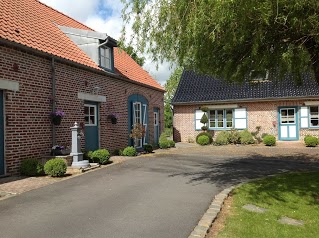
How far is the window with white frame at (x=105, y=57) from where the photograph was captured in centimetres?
1423

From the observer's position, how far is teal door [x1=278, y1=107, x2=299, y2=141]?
69.4ft

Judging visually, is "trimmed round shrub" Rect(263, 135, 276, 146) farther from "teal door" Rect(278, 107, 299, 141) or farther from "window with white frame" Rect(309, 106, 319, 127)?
"window with white frame" Rect(309, 106, 319, 127)

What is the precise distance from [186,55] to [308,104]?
16.3 meters

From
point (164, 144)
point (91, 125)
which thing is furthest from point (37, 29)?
point (164, 144)

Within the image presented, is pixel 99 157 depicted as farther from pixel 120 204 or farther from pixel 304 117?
pixel 304 117

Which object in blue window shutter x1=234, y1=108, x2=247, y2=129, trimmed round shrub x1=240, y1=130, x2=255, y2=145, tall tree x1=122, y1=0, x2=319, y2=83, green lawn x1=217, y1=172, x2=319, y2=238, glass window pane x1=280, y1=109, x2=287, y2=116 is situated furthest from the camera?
blue window shutter x1=234, y1=108, x2=247, y2=129

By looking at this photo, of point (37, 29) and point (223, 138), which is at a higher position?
point (37, 29)

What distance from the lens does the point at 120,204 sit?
6.09 m

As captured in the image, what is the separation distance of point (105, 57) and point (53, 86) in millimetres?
4367

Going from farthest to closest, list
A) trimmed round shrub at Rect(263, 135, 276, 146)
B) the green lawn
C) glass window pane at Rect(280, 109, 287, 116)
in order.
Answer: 1. glass window pane at Rect(280, 109, 287, 116)
2. trimmed round shrub at Rect(263, 135, 276, 146)
3. the green lawn

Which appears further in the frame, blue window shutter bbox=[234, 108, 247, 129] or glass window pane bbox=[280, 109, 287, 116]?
blue window shutter bbox=[234, 108, 247, 129]

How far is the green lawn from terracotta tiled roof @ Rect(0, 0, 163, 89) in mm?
7424

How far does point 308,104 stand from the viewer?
2073 centimetres

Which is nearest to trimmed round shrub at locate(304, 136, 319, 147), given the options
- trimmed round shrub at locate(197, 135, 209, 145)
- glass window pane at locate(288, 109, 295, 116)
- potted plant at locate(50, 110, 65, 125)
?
glass window pane at locate(288, 109, 295, 116)
